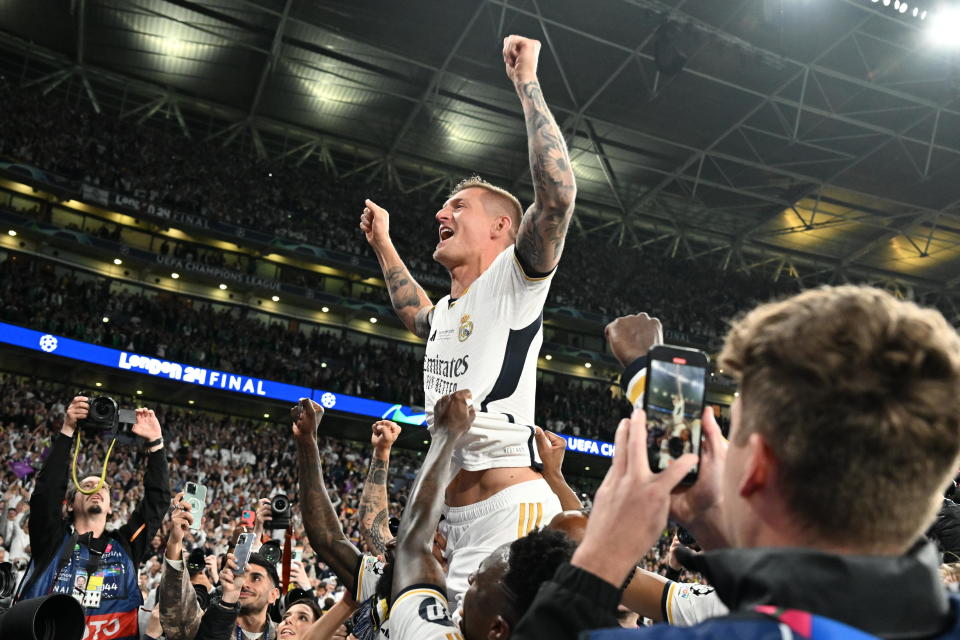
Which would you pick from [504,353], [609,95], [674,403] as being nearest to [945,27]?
[609,95]

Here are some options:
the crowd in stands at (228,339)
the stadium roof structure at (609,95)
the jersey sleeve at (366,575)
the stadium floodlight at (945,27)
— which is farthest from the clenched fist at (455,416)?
the crowd in stands at (228,339)

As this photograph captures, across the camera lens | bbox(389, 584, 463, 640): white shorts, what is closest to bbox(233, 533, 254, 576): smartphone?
the camera lens

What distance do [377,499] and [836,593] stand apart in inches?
131

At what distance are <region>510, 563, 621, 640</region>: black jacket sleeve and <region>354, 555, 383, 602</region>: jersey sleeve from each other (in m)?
1.90

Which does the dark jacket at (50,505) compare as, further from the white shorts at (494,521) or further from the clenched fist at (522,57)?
the clenched fist at (522,57)

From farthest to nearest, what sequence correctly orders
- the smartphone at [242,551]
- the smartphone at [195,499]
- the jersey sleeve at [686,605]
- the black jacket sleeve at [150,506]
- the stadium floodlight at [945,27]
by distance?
the stadium floodlight at [945,27], the black jacket sleeve at [150,506], the smartphone at [195,499], the smartphone at [242,551], the jersey sleeve at [686,605]

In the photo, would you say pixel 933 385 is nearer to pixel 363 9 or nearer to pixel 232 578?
pixel 232 578

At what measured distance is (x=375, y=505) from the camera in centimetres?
412

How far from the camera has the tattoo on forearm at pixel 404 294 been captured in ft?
13.6

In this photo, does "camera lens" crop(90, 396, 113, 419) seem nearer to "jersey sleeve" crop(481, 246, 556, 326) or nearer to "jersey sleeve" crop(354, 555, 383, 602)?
"jersey sleeve" crop(354, 555, 383, 602)

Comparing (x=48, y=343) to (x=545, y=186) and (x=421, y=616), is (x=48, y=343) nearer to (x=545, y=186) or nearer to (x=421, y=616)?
(x=545, y=186)

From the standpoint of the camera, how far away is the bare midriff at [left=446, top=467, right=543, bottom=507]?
9.82 ft

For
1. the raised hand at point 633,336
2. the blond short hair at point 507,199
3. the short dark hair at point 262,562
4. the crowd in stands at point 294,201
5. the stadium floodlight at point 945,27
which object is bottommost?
the short dark hair at point 262,562

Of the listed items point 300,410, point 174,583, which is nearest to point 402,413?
point 174,583
